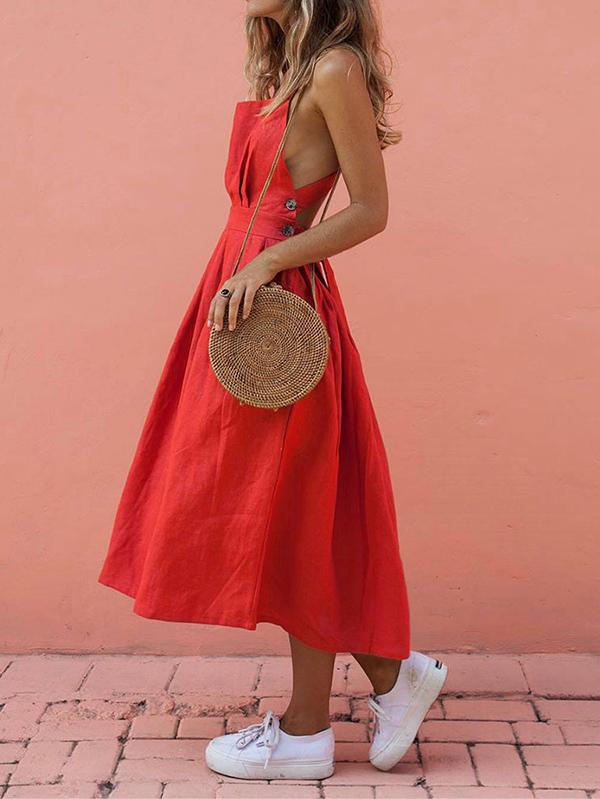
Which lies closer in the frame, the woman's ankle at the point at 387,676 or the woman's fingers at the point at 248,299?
the woman's fingers at the point at 248,299

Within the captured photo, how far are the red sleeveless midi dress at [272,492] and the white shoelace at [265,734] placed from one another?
0.24 m

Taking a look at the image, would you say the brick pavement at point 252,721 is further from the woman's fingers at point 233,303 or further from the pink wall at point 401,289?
the woman's fingers at point 233,303

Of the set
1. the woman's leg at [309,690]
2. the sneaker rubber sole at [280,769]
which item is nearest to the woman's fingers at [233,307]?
the woman's leg at [309,690]

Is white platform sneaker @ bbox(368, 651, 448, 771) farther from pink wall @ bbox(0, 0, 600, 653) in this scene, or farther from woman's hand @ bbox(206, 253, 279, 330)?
woman's hand @ bbox(206, 253, 279, 330)

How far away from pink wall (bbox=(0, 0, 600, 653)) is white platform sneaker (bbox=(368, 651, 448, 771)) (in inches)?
28.0

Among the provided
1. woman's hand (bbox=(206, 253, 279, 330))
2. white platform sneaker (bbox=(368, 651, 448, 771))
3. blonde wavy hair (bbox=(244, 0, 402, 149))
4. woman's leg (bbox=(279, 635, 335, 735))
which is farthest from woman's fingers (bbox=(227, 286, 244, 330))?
white platform sneaker (bbox=(368, 651, 448, 771))

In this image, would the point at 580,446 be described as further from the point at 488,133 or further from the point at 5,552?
the point at 5,552

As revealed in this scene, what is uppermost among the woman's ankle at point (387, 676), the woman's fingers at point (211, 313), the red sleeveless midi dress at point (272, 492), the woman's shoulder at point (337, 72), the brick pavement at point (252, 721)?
the woman's shoulder at point (337, 72)

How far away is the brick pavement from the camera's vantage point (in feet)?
9.00

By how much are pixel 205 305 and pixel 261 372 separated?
0.27 meters

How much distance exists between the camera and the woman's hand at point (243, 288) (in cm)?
252

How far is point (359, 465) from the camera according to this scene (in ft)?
8.96

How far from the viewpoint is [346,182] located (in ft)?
8.43

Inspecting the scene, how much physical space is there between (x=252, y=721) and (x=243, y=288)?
4.03ft
